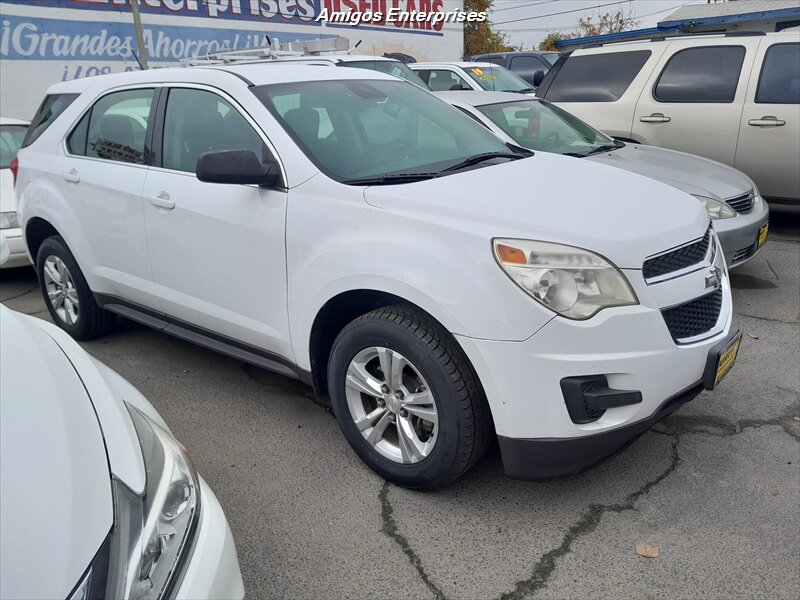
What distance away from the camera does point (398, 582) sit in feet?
8.11

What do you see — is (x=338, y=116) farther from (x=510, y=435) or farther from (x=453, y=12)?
(x=453, y=12)

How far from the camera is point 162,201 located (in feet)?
11.9

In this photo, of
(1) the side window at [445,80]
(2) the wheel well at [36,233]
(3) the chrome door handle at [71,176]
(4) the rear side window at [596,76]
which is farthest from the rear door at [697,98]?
(2) the wheel well at [36,233]

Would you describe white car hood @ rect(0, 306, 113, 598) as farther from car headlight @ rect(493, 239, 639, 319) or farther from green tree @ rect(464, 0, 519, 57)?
green tree @ rect(464, 0, 519, 57)

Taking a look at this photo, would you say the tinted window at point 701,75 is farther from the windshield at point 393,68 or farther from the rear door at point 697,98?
the windshield at point 393,68

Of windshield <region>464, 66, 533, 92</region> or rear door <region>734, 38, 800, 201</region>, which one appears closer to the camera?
rear door <region>734, 38, 800, 201</region>

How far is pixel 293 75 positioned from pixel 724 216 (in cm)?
319

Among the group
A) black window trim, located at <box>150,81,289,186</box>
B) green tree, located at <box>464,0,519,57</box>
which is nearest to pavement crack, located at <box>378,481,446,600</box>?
black window trim, located at <box>150,81,289,186</box>

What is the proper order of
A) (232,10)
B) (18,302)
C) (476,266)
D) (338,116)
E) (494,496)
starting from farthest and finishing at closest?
(232,10)
(18,302)
(338,116)
(494,496)
(476,266)

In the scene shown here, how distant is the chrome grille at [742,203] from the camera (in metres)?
5.08

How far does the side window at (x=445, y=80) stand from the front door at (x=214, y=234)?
699 centimetres

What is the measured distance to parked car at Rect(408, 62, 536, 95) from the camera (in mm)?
10062

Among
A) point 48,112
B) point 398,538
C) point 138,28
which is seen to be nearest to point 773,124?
point 398,538

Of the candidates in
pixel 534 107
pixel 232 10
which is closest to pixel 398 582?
pixel 534 107
